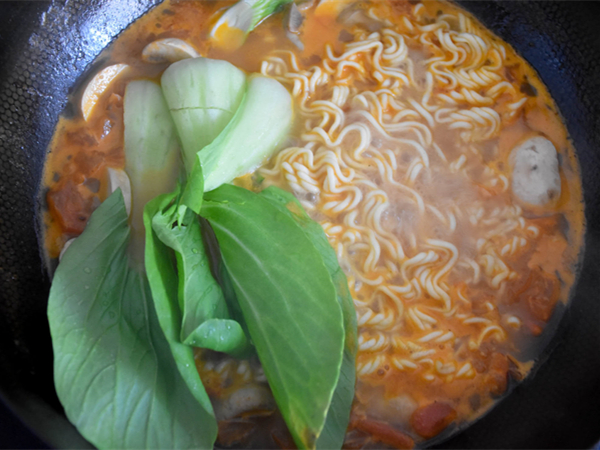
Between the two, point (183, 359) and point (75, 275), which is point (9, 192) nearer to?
point (75, 275)

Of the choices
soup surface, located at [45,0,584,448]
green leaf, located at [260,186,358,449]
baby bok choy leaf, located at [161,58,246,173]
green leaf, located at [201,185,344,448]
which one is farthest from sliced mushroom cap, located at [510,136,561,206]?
baby bok choy leaf, located at [161,58,246,173]

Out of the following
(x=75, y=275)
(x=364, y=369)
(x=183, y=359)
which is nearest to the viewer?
(x=183, y=359)

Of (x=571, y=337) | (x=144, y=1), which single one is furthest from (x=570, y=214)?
(x=144, y=1)

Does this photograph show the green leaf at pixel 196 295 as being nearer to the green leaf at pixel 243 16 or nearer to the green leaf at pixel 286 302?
the green leaf at pixel 286 302

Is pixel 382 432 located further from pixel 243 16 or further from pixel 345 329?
pixel 243 16

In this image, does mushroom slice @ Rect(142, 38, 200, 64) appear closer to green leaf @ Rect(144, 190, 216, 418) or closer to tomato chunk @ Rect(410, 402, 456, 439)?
green leaf @ Rect(144, 190, 216, 418)

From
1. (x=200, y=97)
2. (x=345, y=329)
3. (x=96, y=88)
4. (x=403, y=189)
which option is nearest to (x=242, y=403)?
(x=345, y=329)

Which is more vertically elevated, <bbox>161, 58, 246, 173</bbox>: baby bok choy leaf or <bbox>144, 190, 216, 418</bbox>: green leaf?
<bbox>161, 58, 246, 173</bbox>: baby bok choy leaf
